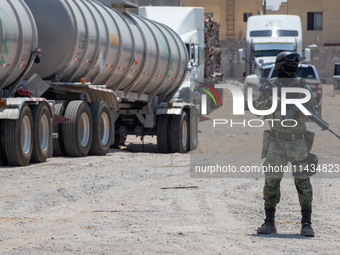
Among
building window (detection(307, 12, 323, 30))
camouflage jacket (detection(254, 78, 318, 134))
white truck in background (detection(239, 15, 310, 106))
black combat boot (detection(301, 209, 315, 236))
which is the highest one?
building window (detection(307, 12, 323, 30))

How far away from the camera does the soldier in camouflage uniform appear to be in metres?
6.03

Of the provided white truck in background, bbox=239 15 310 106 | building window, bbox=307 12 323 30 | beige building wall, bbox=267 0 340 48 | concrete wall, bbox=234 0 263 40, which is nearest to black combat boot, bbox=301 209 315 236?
white truck in background, bbox=239 15 310 106

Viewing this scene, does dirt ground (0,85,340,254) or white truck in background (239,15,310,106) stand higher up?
white truck in background (239,15,310,106)

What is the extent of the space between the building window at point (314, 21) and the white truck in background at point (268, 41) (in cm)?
2310

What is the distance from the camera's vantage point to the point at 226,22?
175ft

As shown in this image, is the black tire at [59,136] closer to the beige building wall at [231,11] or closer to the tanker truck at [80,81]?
the tanker truck at [80,81]

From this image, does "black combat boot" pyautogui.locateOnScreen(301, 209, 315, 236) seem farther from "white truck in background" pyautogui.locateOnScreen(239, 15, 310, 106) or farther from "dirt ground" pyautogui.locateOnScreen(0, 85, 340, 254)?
"white truck in background" pyautogui.locateOnScreen(239, 15, 310, 106)

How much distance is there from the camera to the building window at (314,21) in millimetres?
51250

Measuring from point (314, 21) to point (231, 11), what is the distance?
685cm

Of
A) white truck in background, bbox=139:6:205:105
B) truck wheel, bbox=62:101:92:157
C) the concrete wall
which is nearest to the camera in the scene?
truck wheel, bbox=62:101:92:157

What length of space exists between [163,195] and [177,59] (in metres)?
9.53

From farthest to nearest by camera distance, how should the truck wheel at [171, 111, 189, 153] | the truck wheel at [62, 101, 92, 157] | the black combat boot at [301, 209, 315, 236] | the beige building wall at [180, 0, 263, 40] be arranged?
1. the beige building wall at [180, 0, 263, 40]
2. the truck wheel at [171, 111, 189, 153]
3. the truck wheel at [62, 101, 92, 157]
4. the black combat boot at [301, 209, 315, 236]

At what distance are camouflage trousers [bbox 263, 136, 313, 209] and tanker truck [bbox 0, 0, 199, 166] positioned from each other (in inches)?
204

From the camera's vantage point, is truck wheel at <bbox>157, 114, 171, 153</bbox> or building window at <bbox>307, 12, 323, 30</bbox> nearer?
truck wheel at <bbox>157, 114, 171, 153</bbox>
